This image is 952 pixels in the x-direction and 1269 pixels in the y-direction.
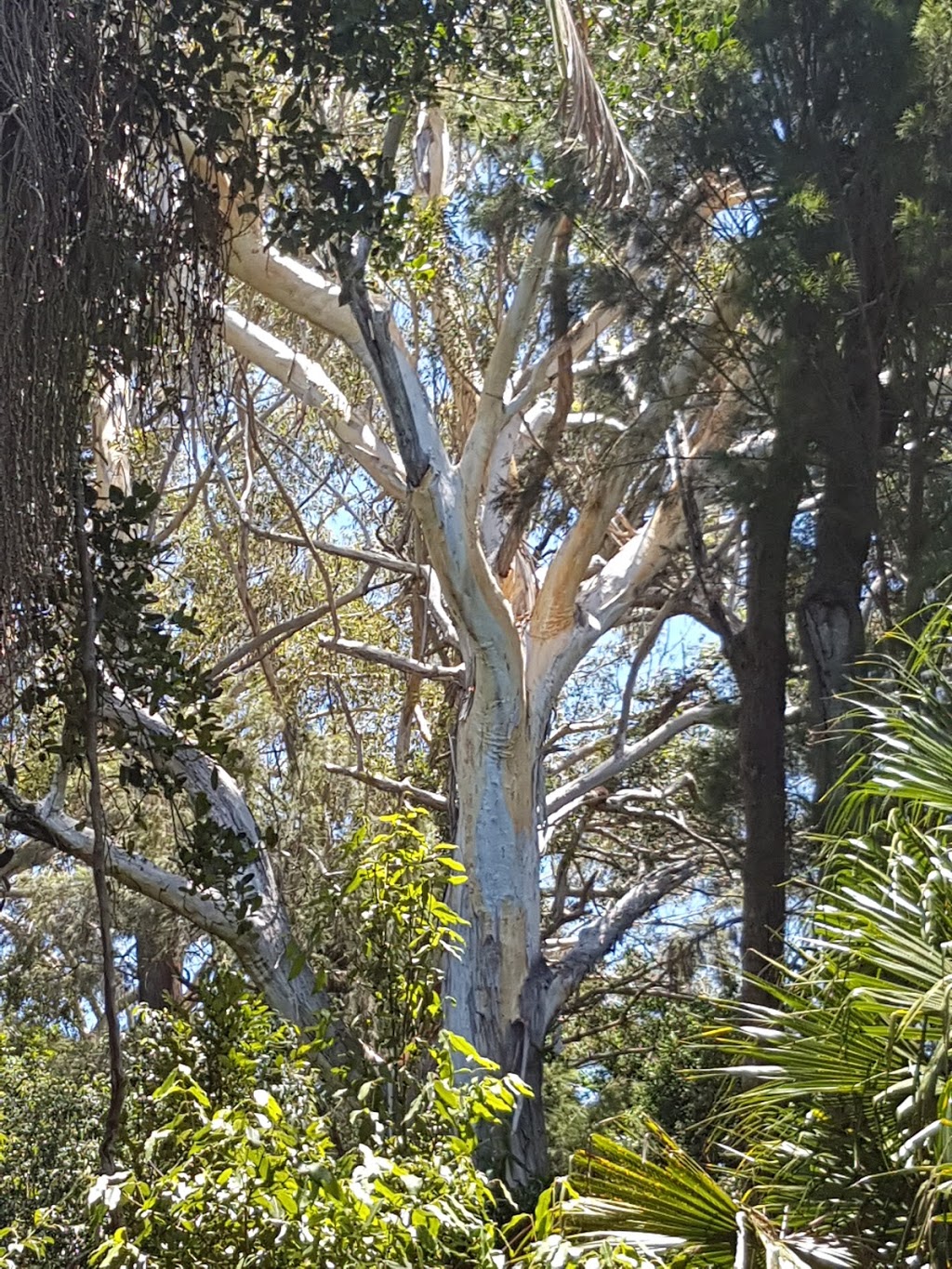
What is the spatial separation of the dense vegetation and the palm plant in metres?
0.02

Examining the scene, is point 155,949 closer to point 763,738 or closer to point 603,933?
point 603,933

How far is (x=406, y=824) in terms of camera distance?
14.3 feet

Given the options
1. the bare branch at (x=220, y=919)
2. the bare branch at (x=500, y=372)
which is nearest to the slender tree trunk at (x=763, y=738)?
the bare branch at (x=500, y=372)

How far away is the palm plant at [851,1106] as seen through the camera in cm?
313

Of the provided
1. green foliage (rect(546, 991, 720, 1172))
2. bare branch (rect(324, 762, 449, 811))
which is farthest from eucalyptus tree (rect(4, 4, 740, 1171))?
green foliage (rect(546, 991, 720, 1172))

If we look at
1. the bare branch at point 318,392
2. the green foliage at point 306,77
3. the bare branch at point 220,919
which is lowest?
the bare branch at point 220,919

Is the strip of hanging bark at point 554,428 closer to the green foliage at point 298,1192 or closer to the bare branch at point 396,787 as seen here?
the bare branch at point 396,787

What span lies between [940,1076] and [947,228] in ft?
12.0

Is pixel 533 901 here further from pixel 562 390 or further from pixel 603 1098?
pixel 603 1098

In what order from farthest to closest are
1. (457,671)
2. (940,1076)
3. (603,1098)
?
(603,1098) → (457,671) → (940,1076)

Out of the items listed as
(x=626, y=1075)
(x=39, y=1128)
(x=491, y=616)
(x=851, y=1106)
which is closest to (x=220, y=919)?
(x=491, y=616)

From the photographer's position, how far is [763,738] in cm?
625

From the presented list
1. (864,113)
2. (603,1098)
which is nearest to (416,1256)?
(864,113)

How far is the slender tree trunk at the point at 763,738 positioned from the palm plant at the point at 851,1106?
7.36 feet
